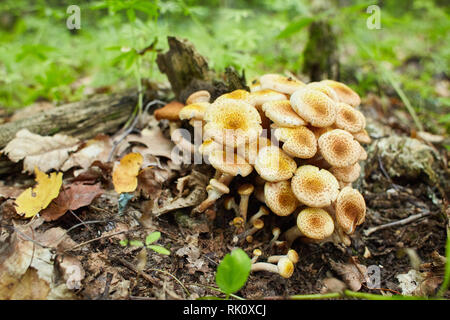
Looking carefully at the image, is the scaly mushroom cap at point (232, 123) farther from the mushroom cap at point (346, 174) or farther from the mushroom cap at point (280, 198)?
the mushroom cap at point (346, 174)

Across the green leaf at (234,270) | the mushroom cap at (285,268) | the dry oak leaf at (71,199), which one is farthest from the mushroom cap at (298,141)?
the dry oak leaf at (71,199)

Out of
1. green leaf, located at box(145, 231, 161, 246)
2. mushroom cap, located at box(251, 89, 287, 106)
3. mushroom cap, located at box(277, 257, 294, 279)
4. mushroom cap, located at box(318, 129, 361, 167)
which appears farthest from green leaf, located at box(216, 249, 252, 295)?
mushroom cap, located at box(251, 89, 287, 106)

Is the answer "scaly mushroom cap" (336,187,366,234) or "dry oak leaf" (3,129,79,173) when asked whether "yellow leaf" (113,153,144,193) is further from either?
"scaly mushroom cap" (336,187,366,234)

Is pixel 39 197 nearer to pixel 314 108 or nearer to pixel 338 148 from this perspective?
pixel 314 108

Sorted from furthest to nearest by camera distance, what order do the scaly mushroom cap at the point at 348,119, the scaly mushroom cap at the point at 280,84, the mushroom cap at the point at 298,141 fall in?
1. the scaly mushroom cap at the point at 280,84
2. the scaly mushroom cap at the point at 348,119
3. the mushroom cap at the point at 298,141
